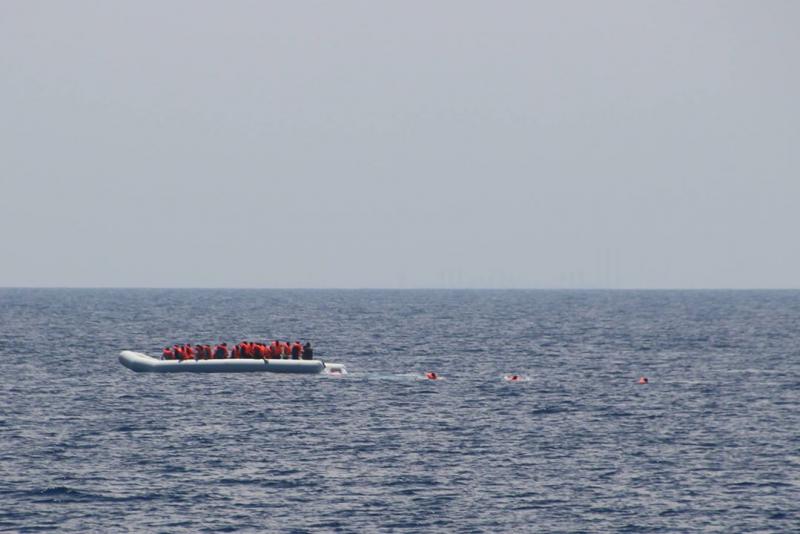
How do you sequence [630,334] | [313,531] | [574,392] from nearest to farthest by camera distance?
[313,531], [574,392], [630,334]

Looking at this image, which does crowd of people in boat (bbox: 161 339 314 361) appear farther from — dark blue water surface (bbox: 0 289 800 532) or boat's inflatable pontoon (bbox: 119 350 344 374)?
dark blue water surface (bbox: 0 289 800 532)

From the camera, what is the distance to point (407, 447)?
57.8 metres

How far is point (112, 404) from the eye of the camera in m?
71.7

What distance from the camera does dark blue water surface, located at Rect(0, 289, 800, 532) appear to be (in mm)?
44500

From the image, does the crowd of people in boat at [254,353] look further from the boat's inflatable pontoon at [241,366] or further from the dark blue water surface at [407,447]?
the dark blue water surface at [407,447]

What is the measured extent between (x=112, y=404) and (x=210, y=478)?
2318 cm

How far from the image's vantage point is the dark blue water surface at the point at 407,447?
44500 mm

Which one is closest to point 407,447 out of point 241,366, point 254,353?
point 241,366

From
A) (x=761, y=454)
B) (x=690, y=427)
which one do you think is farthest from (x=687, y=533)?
(x=690, y=427)

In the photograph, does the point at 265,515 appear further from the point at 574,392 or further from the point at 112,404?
the point at 574,392

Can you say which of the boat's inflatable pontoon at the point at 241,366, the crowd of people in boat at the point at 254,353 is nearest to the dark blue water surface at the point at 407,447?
the boat's inflatable pontoon at the point at 241,366

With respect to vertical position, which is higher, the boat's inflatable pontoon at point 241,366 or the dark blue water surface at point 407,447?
the boat's inflatable pontoon at point 241,366

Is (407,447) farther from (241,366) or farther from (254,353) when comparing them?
(254,353)

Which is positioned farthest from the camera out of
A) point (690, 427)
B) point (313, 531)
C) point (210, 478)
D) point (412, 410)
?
point (412, 410)
